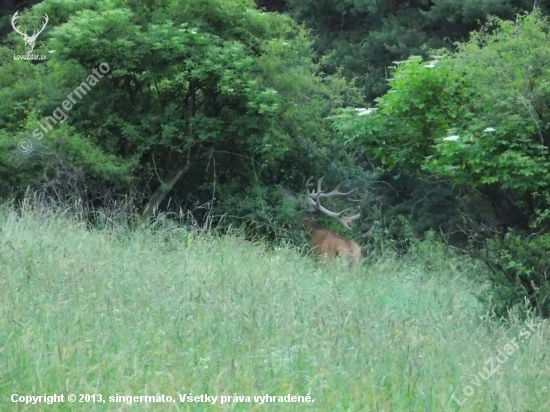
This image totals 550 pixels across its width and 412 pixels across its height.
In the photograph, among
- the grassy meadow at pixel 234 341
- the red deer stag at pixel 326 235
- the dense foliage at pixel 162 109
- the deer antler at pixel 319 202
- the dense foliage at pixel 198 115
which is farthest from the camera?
the deer antler at pixel 319 202

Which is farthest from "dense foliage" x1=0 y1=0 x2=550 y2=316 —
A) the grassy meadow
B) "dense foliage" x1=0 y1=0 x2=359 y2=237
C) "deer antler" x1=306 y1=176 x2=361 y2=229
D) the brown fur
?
the grassy meadow

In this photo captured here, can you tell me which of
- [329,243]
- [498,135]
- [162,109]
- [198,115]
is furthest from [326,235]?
[498,135]

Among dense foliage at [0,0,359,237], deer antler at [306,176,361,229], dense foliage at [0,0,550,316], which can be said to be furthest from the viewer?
deer antler at [306,176,361,229]

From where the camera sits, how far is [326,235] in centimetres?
1528

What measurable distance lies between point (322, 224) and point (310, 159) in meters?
1.47

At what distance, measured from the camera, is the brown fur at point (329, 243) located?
14445 millimetres

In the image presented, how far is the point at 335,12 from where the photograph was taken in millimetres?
27062

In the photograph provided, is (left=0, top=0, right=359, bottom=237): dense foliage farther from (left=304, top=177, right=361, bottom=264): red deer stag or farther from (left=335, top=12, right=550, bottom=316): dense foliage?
(left=335, top=12, right=550, bottom=316): dense foliage

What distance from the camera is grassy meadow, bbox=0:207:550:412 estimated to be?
15.1ft

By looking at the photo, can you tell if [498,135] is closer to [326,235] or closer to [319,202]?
[326,235]

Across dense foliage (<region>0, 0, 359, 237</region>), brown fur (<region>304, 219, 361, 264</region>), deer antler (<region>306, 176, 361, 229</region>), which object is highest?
dense foliage (<region>0, 0, 359, 237</region>)

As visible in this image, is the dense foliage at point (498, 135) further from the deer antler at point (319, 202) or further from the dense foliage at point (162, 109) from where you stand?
the deer antler at point (319, 202)

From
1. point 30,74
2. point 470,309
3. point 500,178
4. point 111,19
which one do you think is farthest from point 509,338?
point 30,74

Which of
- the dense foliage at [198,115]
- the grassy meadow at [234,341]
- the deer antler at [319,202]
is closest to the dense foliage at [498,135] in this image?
the dense foliage at [198,115]
